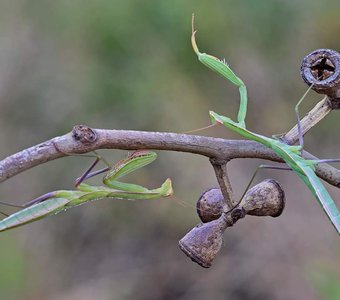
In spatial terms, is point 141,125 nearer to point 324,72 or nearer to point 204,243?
point 324,72

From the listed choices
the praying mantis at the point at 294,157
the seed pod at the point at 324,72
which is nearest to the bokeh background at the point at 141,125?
the praying mantis at the point at 294,157

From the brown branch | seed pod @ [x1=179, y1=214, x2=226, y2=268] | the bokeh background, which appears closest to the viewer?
the brown branch

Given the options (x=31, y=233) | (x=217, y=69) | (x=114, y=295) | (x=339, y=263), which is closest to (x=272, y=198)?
(x=217, y=69)

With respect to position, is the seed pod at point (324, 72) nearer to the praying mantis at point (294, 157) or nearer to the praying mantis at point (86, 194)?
the praying mantis at point (294, 157)

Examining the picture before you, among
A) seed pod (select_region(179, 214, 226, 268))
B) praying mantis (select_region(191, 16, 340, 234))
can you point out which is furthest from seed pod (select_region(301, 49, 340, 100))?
seed pod (select_region(179, 214, 226, 268))

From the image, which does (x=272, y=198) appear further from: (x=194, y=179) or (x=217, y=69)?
(x=194, y=179)

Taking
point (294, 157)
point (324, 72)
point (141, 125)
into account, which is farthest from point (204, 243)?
point (141, 125)

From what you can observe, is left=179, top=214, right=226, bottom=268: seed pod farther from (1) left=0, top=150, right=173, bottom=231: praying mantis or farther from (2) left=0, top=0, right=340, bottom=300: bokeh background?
(2) left=0, top=0, right=340, bottom=300: bokeh background
